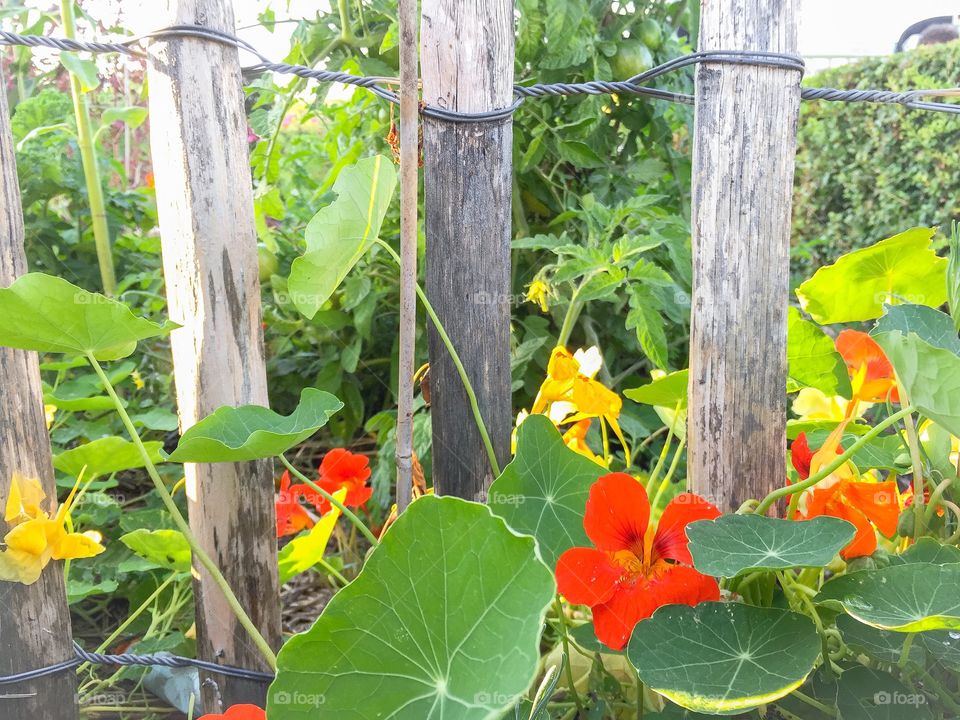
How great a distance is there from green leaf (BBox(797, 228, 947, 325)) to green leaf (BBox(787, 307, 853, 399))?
0.09 ft

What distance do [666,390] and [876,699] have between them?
1.34ft

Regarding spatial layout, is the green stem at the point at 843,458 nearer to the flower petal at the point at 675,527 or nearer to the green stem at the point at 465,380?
the flower petal at the point at 675,527

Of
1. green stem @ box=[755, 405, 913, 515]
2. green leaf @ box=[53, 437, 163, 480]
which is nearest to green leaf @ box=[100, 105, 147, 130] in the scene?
green leaf @ box=[53, 437, 163, 480]

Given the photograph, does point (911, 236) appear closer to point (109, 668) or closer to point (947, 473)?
point (947, 473)

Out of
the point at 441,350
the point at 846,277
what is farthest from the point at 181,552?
the point at 846,277

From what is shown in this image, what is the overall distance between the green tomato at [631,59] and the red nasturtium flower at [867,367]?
904 mm

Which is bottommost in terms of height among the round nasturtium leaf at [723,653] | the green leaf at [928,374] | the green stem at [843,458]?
the round nasturtium leaf at [723,653]

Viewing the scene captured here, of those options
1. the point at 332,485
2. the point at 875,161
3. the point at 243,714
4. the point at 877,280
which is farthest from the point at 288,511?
the point at 875,161

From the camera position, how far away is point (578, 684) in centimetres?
99

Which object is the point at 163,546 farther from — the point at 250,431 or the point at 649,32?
the point at 649,32

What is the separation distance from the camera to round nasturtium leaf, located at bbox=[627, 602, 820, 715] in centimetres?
62

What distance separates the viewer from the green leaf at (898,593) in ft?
2.07

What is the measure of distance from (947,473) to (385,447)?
3.57 feet

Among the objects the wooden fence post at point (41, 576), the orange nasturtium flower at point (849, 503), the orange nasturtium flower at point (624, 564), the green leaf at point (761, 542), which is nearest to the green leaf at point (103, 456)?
the wooden fence post at point (41, 576)
